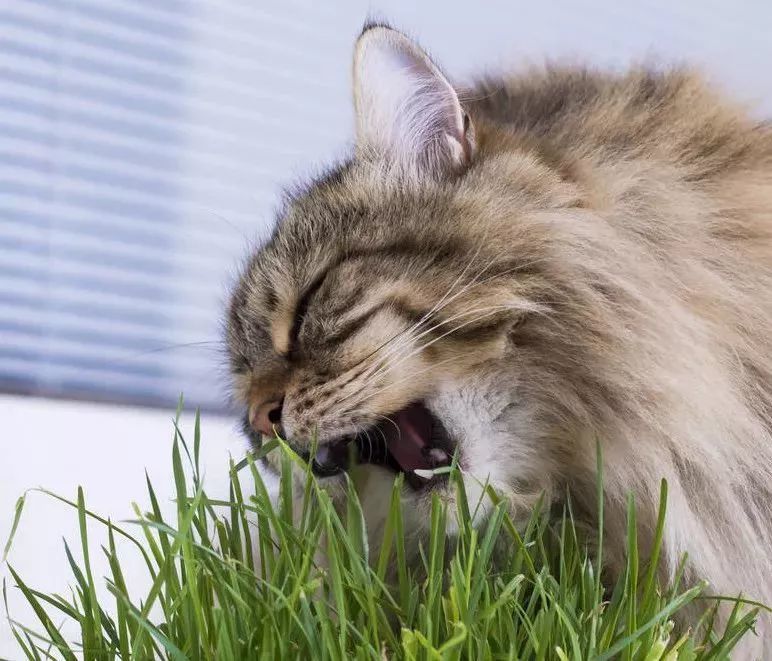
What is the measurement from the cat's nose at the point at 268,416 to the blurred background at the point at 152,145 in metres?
0.73

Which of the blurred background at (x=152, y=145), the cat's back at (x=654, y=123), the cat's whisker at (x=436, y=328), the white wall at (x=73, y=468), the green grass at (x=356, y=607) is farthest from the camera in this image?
the blurred background at (x=152, y=145)

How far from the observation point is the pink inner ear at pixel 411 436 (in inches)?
30.2

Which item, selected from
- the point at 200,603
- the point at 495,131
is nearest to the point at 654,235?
the point at 495,131

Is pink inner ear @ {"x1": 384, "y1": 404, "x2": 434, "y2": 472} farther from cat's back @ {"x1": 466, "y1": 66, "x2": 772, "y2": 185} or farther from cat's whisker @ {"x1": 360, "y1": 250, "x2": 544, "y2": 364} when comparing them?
cat's back @ {"x1": 466, "y1": 66, "x2": 772, "y2": 185}

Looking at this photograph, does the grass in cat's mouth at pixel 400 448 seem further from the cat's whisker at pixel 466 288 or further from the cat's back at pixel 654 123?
the cat's back at pixel 654 123

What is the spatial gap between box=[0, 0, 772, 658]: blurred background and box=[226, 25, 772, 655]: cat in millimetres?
711

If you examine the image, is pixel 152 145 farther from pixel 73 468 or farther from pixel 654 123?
pixel 654 123

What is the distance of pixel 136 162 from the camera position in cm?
164

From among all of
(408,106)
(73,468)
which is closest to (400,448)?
(408,106)

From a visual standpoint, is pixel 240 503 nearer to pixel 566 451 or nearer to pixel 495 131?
pixel 566 451

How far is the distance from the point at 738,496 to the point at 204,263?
1.12 m

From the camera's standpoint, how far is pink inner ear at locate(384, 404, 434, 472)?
0.77 m

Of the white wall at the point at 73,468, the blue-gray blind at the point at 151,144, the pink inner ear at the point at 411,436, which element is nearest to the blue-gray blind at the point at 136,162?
the blue-gray blind at the point at 151,144

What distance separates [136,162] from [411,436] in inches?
42.2
